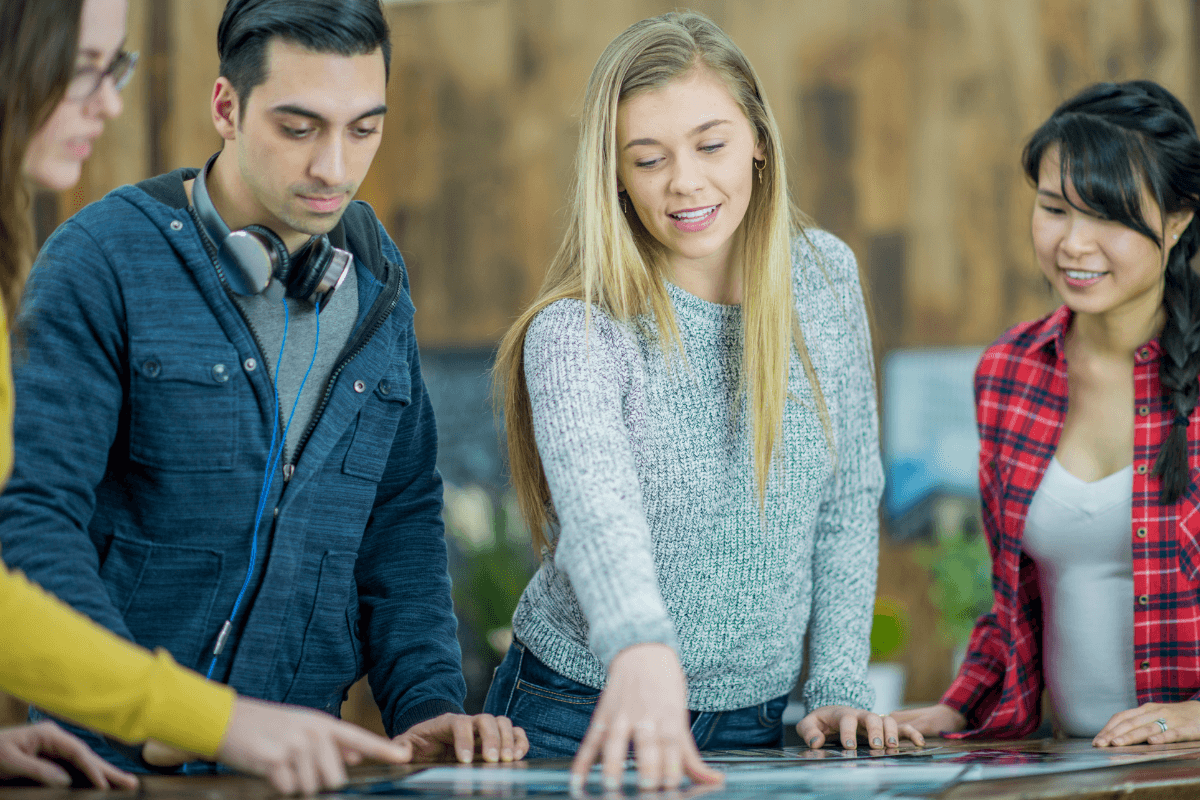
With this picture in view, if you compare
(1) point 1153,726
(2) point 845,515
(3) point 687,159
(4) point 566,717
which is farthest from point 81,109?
(1) point 1153,726

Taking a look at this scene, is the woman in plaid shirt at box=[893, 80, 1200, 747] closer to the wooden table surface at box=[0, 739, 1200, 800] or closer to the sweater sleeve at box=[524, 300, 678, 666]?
the wooden table surface at box=[0, 739, 1200, 800]

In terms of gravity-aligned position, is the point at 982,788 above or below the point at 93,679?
below

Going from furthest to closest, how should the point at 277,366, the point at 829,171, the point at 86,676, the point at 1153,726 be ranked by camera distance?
the point at 829,171 < the point at 1153,726 < the point at 277,366 < the point at 86,676

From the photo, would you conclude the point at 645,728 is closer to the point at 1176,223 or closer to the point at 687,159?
the point at 687,159

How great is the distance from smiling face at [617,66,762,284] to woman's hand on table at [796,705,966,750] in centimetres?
60

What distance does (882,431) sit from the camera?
3.24 m

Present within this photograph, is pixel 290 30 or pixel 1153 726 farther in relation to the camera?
pixel 1153 726

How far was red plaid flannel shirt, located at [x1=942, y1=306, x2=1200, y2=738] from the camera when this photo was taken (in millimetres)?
1505

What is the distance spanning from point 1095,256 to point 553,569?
2.90 ft

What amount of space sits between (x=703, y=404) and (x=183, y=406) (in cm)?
62

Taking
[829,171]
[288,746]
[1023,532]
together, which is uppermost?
[829,171]

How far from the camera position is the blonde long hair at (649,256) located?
A: 4.33 ft

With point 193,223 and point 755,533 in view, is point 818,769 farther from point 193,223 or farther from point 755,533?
point 193,223

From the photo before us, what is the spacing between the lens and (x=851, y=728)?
1.33m
